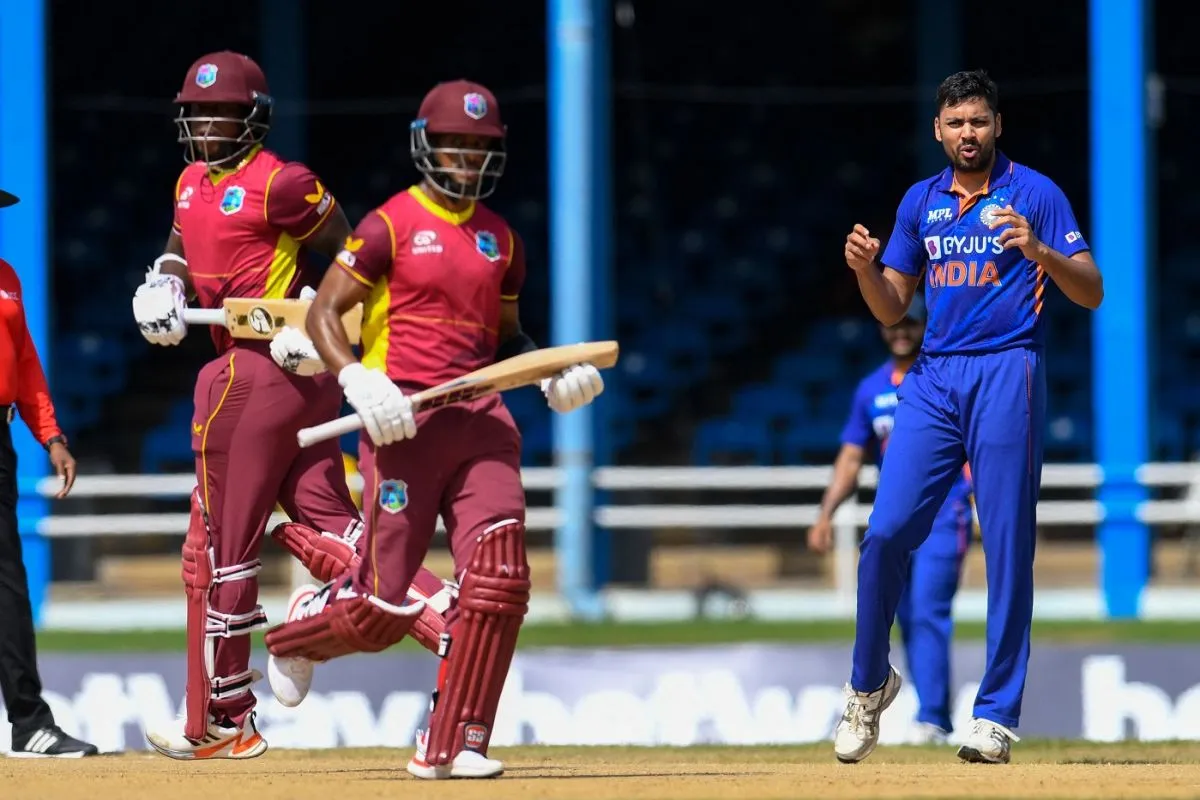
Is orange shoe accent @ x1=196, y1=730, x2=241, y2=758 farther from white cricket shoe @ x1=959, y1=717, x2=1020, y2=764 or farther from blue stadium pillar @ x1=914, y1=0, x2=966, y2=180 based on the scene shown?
blue stadium pillar @ x1=914, y1=0, x2=966, y2=180

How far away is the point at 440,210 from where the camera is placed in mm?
6859

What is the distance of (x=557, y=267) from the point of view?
44.9ft

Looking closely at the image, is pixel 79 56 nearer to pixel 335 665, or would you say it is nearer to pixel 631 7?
pixel 631 7

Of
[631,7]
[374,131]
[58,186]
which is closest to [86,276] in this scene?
[58,186]

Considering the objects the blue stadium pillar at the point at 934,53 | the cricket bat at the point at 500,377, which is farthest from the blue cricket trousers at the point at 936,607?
the blue stadium pillar at the point at 934,53

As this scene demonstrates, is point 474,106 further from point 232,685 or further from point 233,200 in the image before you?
point 232,685

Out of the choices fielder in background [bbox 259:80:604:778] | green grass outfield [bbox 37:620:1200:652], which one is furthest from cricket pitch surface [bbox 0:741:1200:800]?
green grass outfield [bbox 37:620:1200:652]

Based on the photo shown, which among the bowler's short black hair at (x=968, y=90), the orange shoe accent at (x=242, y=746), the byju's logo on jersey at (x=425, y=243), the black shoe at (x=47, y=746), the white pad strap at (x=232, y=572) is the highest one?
the bowler's short black hair at (x=968, y=90)

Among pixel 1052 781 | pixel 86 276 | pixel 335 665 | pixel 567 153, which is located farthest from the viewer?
pixel 86 276

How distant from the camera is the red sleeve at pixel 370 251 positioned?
673 centimetres

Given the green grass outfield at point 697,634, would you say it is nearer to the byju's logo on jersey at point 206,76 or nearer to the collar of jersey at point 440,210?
the byju's logo on jersey at point 206,76

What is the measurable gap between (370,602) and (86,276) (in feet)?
42.2

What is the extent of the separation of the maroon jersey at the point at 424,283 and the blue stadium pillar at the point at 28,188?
7316 millimetres

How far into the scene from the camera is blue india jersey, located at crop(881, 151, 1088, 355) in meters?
7.20
